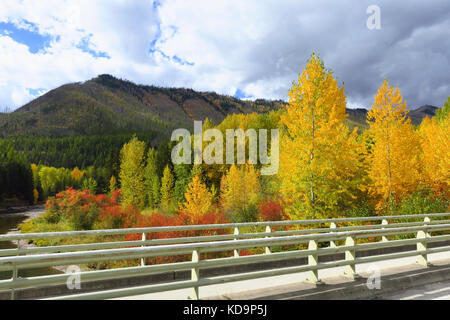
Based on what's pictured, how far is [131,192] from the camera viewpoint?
2317 inches

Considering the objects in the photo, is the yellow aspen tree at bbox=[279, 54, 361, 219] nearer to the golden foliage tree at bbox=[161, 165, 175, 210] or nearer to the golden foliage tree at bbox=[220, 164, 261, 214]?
the golden foliage tree at bbox=[220, 164, 261, 214]

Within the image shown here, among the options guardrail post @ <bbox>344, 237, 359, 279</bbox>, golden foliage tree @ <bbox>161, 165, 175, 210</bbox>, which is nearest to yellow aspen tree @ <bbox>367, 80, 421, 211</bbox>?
guardrail post @ <bbox>344, 237, 359, 279</bbox>

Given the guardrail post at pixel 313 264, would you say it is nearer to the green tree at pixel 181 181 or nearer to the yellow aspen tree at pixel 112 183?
the green tree at pixel 181 181

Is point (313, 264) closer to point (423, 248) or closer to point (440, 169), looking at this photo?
point (423, 248)

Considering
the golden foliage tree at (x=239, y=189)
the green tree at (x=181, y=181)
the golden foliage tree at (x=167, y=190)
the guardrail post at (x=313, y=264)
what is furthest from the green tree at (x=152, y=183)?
the guardrail post at (x=313, y=264)

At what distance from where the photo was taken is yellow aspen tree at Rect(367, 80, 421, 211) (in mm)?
21406

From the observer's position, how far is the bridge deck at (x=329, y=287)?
5562 mm

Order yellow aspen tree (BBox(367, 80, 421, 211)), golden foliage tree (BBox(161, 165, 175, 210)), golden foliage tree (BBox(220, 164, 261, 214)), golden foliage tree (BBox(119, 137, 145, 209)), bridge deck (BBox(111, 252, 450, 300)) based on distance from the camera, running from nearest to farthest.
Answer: bridge deck (BBox(111, 252, 450, 300)) → yellow aspen tree (BBox(367, 80, 421, 211)) → golden foliage tree (BBox(220, 164, 261, 214)) → golden foliage tree (BBox(119, 137, 145, 209)) → golden foliage tree (BBox(161, 165, 175, 210))

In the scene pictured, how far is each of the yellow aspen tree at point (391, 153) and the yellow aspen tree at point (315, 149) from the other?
4.90 metres

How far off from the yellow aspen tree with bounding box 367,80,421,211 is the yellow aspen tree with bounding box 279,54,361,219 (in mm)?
4904

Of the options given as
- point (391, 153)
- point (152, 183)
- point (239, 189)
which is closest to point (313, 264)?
point (391, 153)

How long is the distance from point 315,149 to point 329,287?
1223cm

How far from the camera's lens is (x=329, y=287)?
19.5 ft
